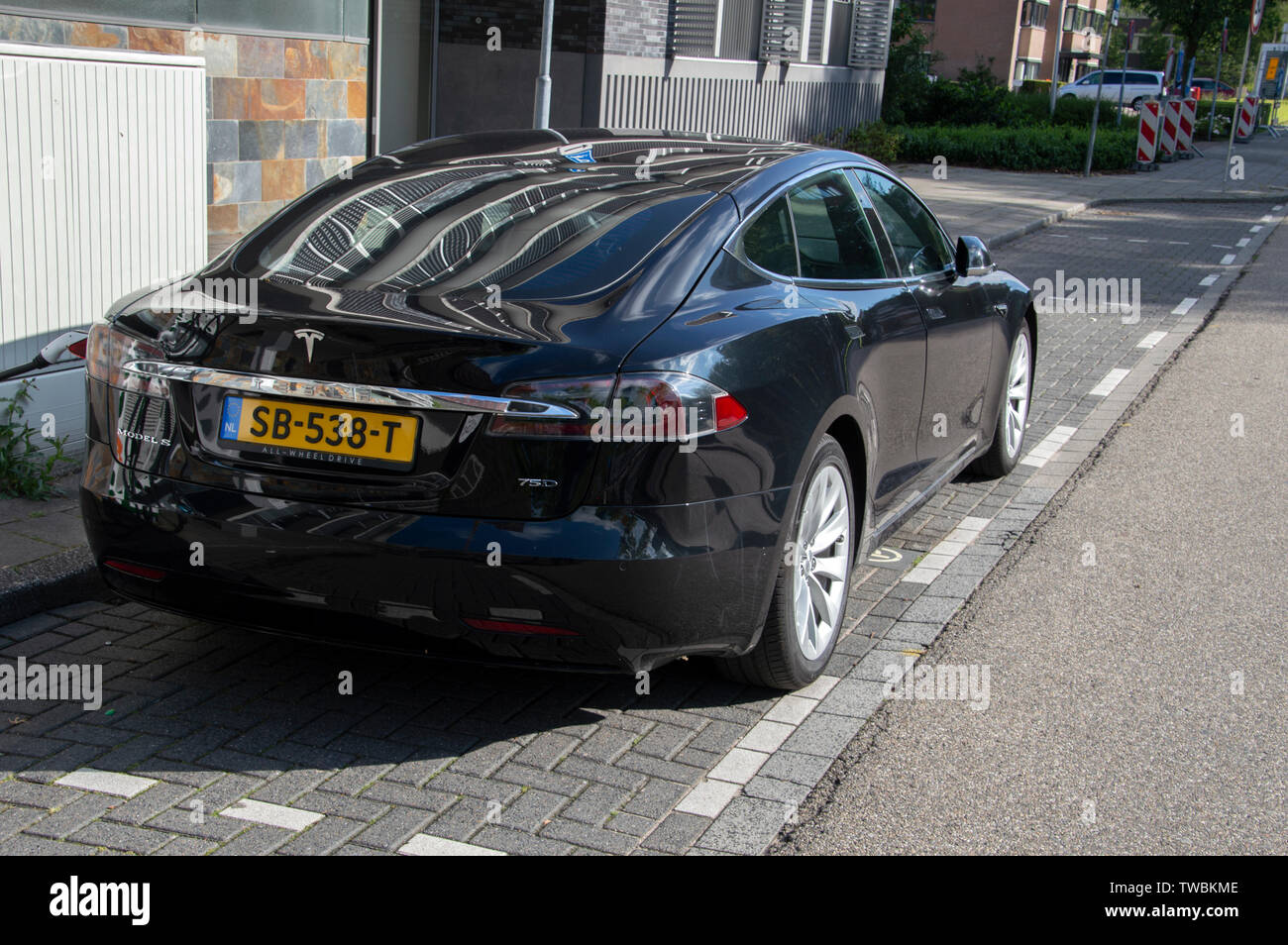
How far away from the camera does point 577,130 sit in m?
5.13

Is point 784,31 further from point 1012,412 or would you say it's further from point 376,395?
point 376,395

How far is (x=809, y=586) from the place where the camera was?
425 centimetres

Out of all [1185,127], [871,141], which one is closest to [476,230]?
[871,141]

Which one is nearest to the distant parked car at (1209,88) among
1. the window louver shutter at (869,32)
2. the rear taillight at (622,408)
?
the window louver shutter at (869,32)

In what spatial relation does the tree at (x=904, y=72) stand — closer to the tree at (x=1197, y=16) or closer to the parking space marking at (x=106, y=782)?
the parking space marking at (x=106, y=782)

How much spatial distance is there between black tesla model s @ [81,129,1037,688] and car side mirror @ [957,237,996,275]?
4.55 feet

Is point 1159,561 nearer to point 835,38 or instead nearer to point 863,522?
point 863,522

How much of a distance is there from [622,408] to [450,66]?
15.0 m

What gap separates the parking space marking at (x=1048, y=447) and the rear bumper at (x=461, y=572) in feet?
12.9

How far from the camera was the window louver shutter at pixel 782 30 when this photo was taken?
849 inches

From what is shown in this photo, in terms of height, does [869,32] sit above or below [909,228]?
above

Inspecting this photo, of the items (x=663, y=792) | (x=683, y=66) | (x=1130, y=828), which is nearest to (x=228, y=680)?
(x=663, y=792)

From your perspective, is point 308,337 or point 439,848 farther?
point 308,337

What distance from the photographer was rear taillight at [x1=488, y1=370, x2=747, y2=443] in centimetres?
339
